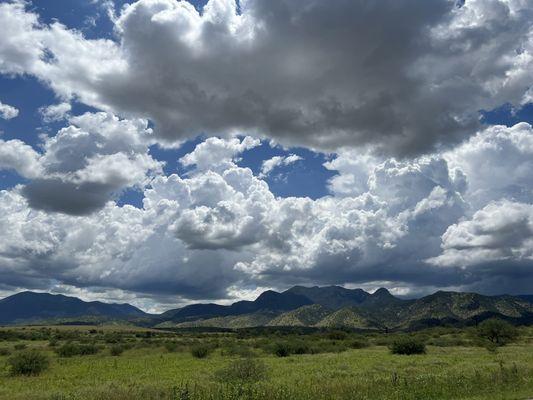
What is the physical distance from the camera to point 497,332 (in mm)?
88500

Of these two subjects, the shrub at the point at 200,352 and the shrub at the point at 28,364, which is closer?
the shrub at the point at 28,364

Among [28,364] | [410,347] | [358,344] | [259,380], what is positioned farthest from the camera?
[358,344]

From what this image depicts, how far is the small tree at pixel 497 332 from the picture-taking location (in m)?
88.1

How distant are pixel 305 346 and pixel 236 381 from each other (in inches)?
1562

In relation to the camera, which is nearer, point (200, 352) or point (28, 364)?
point (28, 364)

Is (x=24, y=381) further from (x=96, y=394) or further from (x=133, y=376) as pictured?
(x=96, y=394)

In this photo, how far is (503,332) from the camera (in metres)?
88.0

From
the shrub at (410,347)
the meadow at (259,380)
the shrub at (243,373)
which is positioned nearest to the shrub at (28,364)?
the meadow at (259,380)

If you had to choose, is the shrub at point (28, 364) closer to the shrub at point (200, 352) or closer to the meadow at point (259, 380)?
the meadow at point (259, 380)

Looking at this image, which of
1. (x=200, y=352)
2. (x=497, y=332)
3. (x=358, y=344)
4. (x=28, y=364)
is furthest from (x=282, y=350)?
(x=497, y=332)

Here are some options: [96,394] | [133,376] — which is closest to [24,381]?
[133,376]

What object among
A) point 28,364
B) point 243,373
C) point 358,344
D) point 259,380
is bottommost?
point 358,344

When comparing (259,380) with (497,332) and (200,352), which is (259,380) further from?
(497,332)

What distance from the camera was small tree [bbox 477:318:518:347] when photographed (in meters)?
88.1
